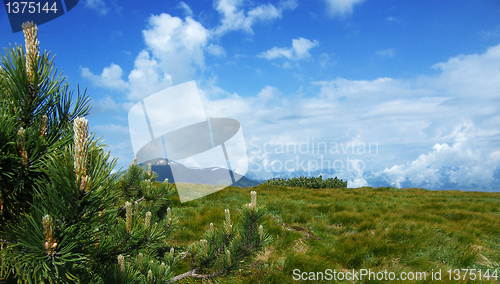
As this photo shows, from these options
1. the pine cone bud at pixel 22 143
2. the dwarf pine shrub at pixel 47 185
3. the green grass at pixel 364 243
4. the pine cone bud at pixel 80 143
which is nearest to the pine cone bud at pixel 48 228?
the dwarf pine shrub at pixel 47 185

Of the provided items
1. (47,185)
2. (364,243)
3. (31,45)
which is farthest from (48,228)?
(364,243)

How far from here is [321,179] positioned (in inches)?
1096

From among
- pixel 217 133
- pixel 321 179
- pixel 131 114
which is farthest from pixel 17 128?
pixel 321 179

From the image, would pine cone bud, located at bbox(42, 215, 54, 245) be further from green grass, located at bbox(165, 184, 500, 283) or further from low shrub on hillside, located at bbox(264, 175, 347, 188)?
low shrub on hillside, located at bbox(264, 175, 347, 188)

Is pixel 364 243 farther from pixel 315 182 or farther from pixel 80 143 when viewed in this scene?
pixel 315 182

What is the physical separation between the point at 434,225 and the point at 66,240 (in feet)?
33.4

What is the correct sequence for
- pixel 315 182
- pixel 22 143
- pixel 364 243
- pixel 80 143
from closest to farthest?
1. pixel 80 143
2. pixel 22 143
3. pixel 364 243
4. pixel 315 182

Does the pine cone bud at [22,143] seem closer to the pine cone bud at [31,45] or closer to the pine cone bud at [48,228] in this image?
the pine cone bud at [31,45]

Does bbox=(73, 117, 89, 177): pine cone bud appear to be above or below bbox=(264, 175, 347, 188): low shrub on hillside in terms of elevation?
above

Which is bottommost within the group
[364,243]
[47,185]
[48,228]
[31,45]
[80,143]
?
[364,243]

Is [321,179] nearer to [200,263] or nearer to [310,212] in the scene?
[310,212]

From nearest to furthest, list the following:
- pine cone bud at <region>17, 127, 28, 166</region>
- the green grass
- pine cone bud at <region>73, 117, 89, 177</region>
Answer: pine cone bud at <region>73, 117, 89, 177</region>, pine cone bud at <region>17, 127, 28, 166</region>, the green grass

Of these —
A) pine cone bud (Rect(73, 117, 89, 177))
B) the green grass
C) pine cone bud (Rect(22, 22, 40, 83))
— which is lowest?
the green grass

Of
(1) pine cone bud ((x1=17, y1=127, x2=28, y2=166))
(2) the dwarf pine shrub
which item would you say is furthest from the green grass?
(1) pine cone bud ((x1=17, y1=127, x2=28, y2=166))
